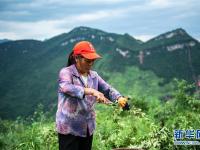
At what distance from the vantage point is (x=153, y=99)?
1201 centimetres

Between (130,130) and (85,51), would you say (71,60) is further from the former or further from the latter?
(130,130)

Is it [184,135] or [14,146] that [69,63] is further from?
[14,146]

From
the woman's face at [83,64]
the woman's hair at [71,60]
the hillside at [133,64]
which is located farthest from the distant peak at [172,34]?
the woman's face at [83,64]

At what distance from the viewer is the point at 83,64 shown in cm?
406

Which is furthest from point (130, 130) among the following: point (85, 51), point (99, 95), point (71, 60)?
point (99, 95)

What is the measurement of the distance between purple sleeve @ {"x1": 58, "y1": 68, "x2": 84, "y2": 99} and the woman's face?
0.14 meters

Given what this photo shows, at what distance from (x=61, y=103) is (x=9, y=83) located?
19246 centimetres

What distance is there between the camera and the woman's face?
4.02 meters

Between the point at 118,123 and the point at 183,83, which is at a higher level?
the point at 183,83

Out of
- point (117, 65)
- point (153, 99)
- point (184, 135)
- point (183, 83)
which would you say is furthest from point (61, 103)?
point (117, 65)

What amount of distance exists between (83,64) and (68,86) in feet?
1.11

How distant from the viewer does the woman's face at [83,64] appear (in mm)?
4016

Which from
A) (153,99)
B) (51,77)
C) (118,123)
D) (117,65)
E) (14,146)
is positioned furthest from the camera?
(51,77)

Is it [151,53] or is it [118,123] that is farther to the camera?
[151,53]
